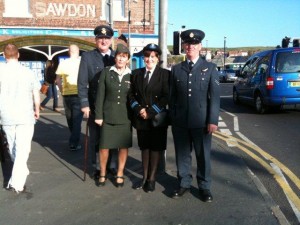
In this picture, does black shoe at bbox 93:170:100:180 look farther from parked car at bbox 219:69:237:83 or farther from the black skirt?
parked car at bbox 219:69:237:83

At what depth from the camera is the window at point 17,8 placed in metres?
20.6

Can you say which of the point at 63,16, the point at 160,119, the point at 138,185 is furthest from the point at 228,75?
the point at 160,119

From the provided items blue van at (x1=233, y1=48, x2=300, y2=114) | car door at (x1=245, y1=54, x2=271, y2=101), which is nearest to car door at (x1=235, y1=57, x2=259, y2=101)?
car door at (x1=245, y1=54, x2=271, y2=101)

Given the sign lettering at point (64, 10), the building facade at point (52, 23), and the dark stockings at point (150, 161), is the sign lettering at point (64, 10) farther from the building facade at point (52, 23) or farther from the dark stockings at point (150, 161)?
the dark stockings at point (150, 161)

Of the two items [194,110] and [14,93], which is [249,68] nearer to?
[194,110]

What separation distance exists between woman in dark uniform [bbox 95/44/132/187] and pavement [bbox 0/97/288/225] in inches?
26.2

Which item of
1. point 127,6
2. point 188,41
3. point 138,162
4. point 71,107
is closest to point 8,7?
point 127,6

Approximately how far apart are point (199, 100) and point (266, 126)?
553cm

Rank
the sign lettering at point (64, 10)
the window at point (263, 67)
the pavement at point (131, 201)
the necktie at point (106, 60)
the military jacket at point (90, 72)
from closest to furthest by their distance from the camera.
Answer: the pavement at point (131, 201)
the military jacket at point (90, 72)
the necktie at point (106, 60)
the window at point (263, 67)
the sign lettering at point (64, 10)

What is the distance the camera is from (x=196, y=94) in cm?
420

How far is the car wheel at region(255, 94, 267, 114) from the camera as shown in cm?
1111

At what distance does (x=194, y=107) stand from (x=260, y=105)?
7616 mm

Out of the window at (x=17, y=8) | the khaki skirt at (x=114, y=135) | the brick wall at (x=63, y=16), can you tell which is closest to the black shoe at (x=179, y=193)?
the khaki skirt at (x=114, y=135)

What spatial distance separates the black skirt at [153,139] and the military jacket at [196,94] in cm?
33
